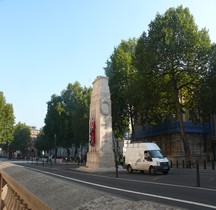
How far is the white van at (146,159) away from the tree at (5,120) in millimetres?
56327

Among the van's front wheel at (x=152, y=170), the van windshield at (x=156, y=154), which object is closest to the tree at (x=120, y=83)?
the van windshield at (x=156, y=154)

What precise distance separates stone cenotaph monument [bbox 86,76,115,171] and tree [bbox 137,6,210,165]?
23.3ft

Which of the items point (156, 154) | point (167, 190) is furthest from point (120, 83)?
point (167, 190)

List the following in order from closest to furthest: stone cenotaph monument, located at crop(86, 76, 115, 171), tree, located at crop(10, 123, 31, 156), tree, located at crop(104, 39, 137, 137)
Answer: stone cenotaph monument, located at crop(86, 76, 115, 171) < tree, located at crop(104, 39, 137, 137) < tree, located at crop(10, 123, 31, 156)

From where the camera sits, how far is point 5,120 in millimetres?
81000

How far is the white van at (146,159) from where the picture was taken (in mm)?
25992

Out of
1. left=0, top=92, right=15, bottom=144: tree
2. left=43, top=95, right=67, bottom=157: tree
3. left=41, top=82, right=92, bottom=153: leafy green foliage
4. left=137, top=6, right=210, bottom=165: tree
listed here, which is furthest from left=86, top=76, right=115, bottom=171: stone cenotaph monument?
left=0, top=92, right=15, bottom=144: tree

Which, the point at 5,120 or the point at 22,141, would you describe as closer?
the point at 5,120

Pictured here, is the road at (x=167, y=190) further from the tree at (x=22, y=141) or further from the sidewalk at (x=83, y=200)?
the tree at (x=22, y=141)

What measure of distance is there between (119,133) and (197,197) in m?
45.7

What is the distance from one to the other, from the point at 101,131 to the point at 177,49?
43.3ft

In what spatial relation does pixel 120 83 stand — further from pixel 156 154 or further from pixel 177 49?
pixel 156 154

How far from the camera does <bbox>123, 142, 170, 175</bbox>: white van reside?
26.0m

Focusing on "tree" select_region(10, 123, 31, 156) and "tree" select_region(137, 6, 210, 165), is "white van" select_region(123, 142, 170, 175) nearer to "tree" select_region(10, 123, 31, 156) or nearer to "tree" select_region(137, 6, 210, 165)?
"tree" select_region(137, 6, 210, 165)
